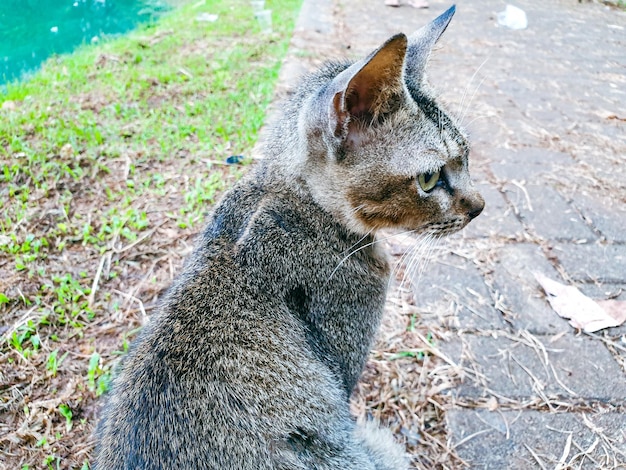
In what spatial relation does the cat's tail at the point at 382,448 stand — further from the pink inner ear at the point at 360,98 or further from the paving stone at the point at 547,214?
the paving stone at the point at 547,214

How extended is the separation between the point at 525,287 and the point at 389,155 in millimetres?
1482

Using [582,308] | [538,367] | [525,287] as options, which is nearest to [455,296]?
[525,287]

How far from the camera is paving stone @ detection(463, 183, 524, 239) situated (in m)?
3.18

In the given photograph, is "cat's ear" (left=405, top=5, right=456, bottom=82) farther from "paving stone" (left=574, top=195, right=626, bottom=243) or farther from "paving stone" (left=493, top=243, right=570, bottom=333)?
"paving stone" (left=574, top=195, right=626, bottom=243)

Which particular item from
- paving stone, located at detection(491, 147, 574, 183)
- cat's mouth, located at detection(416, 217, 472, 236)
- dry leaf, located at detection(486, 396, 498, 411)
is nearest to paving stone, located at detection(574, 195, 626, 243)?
paving stone, located at detection(491, 147, 574, 183)

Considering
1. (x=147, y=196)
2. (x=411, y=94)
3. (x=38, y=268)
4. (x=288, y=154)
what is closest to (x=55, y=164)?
(x=147, y=196)

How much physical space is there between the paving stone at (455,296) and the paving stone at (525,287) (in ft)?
0.35

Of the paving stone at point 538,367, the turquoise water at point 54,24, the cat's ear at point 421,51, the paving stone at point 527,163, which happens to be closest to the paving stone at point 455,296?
the paving stone at point 538,367

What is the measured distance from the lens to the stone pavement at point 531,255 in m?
2.14

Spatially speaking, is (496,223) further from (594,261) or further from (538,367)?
(538,367)

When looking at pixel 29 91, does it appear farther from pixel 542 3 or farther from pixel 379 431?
pixel 542 3

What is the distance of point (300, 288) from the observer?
6.12 feet

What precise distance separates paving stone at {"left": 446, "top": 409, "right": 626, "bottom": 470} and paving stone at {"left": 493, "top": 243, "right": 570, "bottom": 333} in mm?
531

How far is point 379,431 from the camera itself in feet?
6.70
